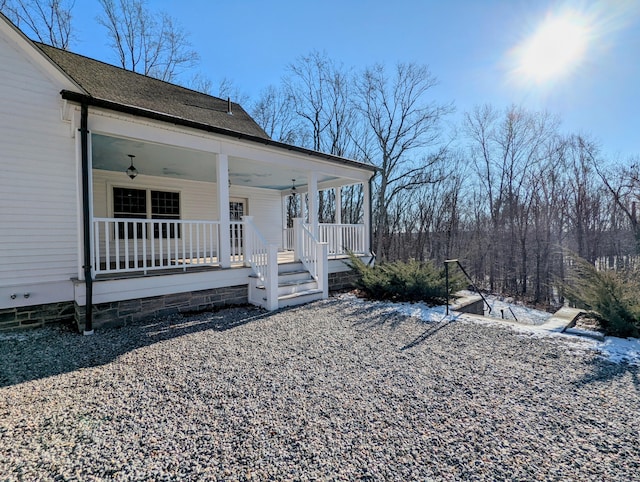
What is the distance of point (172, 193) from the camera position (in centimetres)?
868

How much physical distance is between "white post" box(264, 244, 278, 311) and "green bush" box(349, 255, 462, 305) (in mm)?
2191

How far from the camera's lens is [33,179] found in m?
5.20

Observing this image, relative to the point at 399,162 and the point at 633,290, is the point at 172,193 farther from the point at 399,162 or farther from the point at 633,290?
the point at 399,162

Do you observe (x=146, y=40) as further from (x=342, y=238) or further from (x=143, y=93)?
(x=342, y=238)

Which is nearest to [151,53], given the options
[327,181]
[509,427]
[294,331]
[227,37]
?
[227,37]

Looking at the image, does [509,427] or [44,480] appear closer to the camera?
[44,480]

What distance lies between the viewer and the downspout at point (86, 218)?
4.52 m

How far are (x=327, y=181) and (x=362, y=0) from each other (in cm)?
550

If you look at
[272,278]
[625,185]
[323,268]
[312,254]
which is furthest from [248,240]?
[625,185]

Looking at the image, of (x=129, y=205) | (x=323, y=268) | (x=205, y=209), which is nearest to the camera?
(x=323, y=268)

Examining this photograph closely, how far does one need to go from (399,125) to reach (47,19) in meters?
17.8

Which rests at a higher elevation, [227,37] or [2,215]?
[227,37]

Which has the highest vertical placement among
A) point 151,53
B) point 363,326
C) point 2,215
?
point 151,53

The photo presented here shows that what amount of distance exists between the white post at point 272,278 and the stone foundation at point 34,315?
353cm
